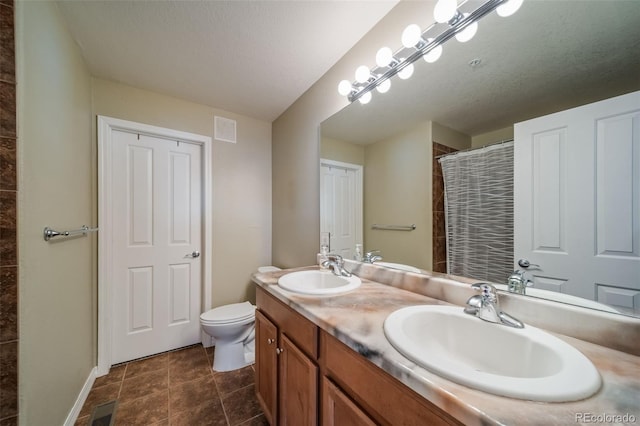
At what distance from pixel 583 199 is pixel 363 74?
3.82 feet

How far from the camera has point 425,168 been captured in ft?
3.80

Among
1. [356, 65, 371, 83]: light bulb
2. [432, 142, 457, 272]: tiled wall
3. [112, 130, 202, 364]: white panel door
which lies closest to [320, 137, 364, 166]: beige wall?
[356, 65, 371, 83]: light bulb

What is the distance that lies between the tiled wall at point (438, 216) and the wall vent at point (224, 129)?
1.98 m

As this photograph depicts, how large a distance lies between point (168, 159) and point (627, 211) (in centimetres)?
272

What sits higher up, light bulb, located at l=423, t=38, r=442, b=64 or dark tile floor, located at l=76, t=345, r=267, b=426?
light bulb, located at l=423, t=38, r=442, b=64

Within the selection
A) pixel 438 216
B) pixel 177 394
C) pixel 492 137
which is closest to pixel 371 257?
pixel 438 216

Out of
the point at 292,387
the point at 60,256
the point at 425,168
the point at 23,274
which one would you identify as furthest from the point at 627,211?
the point at 60,256

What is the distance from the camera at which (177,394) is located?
1.57 m

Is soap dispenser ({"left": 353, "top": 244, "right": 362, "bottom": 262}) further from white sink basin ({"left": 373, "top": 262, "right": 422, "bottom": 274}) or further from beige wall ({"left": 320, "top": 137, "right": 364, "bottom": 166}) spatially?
beige wall ({"left": 320, "top": 137, "right": 364, "bottom": 166})

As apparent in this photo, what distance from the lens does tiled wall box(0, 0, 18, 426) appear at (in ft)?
2.86

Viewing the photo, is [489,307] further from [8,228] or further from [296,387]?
[8,228]

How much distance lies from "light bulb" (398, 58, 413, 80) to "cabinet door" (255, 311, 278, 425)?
146cm

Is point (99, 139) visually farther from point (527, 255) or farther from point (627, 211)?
point (627, 211)

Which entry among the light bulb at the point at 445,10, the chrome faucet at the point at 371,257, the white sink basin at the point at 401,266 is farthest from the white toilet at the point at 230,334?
the light bulb at the point at 445,10
